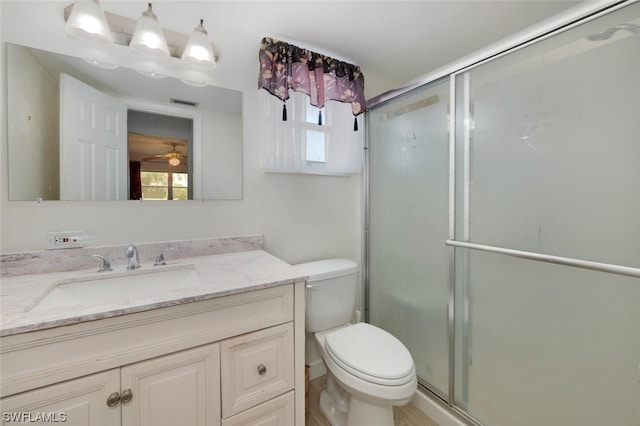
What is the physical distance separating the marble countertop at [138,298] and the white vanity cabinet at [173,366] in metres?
0.03

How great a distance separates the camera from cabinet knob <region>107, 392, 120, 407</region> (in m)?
0.74

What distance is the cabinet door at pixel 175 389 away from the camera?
781 mm

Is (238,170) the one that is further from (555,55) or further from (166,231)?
(555,55)

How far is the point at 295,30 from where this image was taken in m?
1.45

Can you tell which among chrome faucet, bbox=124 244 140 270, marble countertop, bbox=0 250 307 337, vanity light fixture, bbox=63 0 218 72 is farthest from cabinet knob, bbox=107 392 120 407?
vanity light fixture, bbox=63 0 218 72

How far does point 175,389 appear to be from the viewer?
0.84 meters

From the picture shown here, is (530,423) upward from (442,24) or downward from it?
downward

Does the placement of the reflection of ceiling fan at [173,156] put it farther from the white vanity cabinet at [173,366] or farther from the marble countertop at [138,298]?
the white vanity cabinet at [173,366]

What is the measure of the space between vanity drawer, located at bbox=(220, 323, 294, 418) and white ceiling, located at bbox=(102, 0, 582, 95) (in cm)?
149

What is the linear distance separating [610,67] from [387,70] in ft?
4.27

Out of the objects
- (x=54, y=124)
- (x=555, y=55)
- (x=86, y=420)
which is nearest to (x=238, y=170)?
(x=54, y=124)

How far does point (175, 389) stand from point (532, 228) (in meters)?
1.52

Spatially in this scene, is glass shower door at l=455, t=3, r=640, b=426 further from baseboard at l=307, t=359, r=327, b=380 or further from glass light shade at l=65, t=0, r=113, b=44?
glass light shade at l=65, t=0, r=113, b=44

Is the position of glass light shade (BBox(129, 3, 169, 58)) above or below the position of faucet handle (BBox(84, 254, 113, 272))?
above
